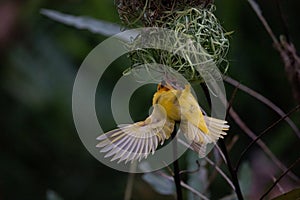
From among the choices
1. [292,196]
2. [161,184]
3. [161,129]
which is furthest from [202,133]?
[161,184]

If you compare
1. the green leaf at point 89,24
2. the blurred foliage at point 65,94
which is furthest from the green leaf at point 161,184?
the blurred foliage at point 65,94

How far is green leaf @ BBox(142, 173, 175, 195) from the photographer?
1.36 m

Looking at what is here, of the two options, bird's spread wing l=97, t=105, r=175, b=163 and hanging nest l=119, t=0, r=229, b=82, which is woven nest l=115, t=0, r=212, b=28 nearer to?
hanging nest l=119, t=0, r=229, b=82

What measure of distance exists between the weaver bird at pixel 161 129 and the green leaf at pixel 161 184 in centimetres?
44

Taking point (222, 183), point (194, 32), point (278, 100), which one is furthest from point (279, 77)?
point (194, 32)

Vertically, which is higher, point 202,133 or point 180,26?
point 180,26

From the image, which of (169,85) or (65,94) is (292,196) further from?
(65,94)

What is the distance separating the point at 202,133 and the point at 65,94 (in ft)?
5.45

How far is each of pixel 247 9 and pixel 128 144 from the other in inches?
64.1

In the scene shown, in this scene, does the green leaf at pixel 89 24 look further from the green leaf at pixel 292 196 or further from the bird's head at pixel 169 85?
the green leaf at pixel 292 196

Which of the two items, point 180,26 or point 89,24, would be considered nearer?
point 180,26

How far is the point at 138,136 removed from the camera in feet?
3.01

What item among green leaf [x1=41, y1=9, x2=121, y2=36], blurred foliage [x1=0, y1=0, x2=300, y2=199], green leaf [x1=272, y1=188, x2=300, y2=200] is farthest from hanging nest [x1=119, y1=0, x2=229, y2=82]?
blurred foliage [x1=0, y1=0, x2=300, y2=199]

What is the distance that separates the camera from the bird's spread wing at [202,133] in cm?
92
